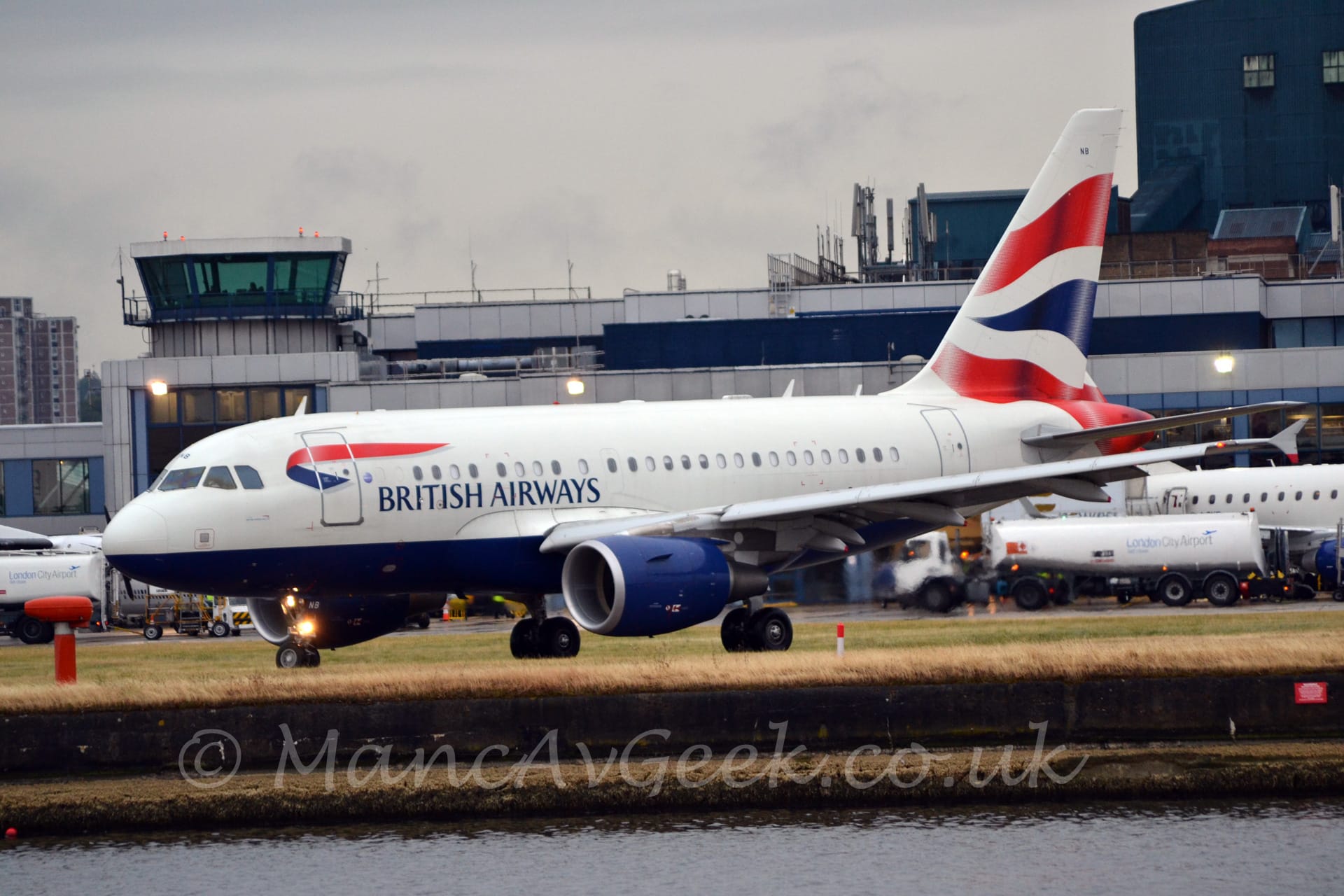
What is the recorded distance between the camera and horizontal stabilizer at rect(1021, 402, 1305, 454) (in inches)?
1174

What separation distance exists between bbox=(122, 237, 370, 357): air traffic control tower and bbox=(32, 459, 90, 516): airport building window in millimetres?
18262

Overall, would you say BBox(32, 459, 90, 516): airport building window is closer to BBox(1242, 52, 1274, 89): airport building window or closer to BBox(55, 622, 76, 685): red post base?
→ BBox(55, 622, 76, 685): red post base

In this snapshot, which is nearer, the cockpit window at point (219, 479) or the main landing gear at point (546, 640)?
the cockpit window at point (219, 479)

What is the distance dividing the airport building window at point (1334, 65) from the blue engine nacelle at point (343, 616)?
350 ft

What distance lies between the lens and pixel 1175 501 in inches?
2347

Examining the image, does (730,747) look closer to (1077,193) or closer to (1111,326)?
(1077,193)

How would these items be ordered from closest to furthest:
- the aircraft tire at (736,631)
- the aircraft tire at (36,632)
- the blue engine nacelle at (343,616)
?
the aircraft tire at (736,631), the blue engine nacelle at (343,616), the aircraft tire at (36,632)

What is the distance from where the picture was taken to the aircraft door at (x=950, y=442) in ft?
111

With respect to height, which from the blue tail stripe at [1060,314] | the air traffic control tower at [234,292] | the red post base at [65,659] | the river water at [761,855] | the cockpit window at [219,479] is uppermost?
the air traffic control tower at [234,292]

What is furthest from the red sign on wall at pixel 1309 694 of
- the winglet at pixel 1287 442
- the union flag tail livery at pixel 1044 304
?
the union flag tail livery at pixel 1044 304

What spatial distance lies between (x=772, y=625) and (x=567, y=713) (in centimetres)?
1020

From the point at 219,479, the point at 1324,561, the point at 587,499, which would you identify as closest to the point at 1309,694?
the point at 587,499

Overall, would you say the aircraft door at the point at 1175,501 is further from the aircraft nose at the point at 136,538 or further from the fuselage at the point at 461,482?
the aircraft nose at the point at 136,538

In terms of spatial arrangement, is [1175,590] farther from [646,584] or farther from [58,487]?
[58,487]
